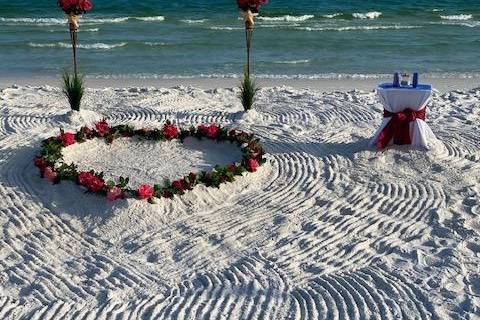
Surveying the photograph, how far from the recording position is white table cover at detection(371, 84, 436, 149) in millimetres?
10727

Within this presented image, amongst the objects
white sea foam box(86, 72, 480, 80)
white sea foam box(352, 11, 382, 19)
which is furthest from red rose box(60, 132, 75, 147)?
white sea foam box(352, 11, 382, 19)

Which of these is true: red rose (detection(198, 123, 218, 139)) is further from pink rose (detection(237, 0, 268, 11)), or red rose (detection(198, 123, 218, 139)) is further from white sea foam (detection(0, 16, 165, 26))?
white sea foam (detection(0, 16, 165, 26))

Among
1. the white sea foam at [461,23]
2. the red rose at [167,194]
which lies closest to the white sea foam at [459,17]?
the white sea foam at [461,23]

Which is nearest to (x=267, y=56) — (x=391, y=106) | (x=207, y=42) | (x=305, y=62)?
(x=305, y=62)

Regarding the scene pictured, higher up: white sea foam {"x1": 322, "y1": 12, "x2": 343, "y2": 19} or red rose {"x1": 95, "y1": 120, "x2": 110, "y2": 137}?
red rose {"x1": 95, "y1": 120, "x2": 110, "y2": 137}

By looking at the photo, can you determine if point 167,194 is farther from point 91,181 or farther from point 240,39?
point 240,39

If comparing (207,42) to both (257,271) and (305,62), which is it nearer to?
(305,62)

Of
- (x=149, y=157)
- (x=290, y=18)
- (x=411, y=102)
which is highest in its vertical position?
(x=411, y=102)

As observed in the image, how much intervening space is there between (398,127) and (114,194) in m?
4.16

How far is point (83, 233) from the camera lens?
8.68 metres

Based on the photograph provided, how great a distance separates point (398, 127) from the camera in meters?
10.9

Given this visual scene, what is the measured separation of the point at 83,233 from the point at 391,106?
4.70 meters

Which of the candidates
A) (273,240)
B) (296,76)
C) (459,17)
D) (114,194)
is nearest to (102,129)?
(114,194)

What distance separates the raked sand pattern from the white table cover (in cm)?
25
